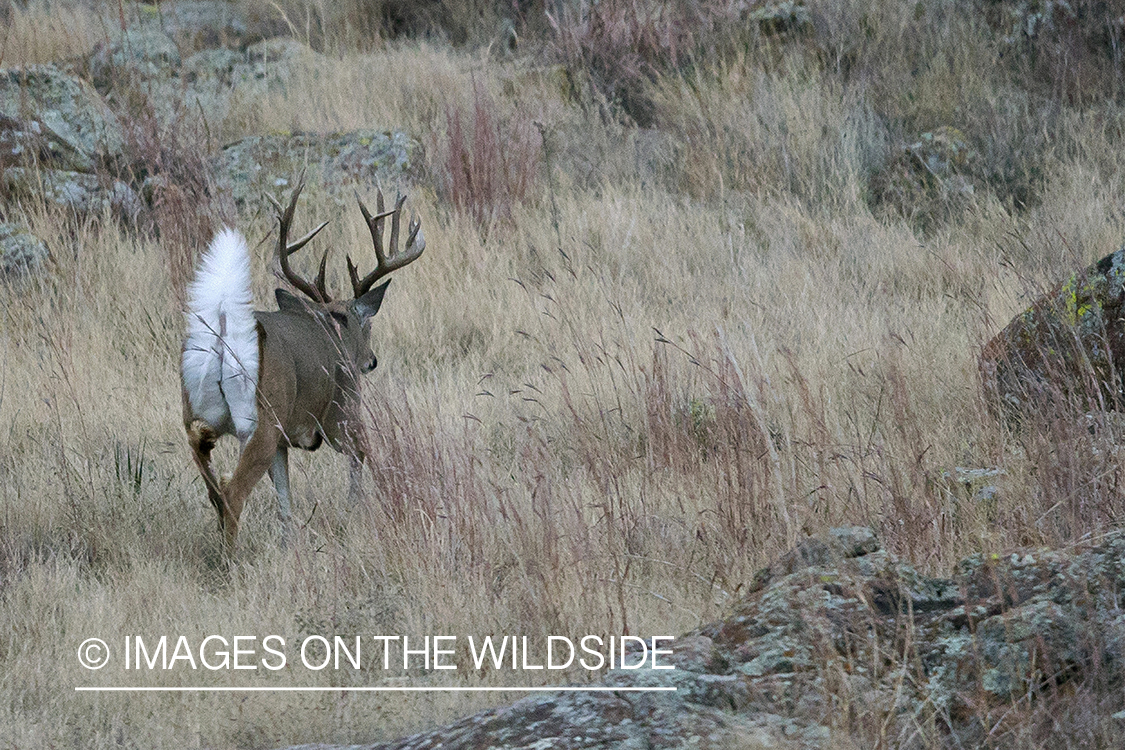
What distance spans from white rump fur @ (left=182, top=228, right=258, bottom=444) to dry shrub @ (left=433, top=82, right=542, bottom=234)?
3963 millimetres

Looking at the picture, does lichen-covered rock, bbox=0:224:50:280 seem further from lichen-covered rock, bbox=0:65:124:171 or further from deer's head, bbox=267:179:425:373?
deer's head, bbox=267:179:425:373

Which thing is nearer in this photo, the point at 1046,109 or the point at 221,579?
the point at 221,579

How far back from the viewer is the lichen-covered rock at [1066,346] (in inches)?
173

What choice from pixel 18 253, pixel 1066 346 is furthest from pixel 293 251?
pixel 1066 346

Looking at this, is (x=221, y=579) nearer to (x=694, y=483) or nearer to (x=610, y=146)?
(x=694, y=483)

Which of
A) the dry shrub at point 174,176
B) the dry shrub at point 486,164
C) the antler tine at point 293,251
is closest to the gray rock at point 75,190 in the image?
the dry shrub at point 174,176

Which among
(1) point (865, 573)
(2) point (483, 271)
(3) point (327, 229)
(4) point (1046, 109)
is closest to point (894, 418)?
(1) point (865, 573)

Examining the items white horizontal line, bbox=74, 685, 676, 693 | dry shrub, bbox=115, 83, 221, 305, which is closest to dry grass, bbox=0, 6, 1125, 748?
white horizontal line, bbox=74, 685, 676, 693

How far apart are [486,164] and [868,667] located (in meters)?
6.45

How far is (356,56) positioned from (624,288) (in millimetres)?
5108

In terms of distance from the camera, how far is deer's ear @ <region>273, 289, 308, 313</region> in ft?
17.4

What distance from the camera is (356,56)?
36.7 feet

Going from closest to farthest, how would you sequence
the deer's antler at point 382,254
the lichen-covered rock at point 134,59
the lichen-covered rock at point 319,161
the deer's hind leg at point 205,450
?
the deer's hind leg at point 205,450, the deer's antler at point 382,254, the lichen-covered rock at point 319,161, the lichen-covered rock at point 134,59

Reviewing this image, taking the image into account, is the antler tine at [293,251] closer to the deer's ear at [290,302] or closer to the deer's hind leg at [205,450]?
the deer's ear at [290,302]
